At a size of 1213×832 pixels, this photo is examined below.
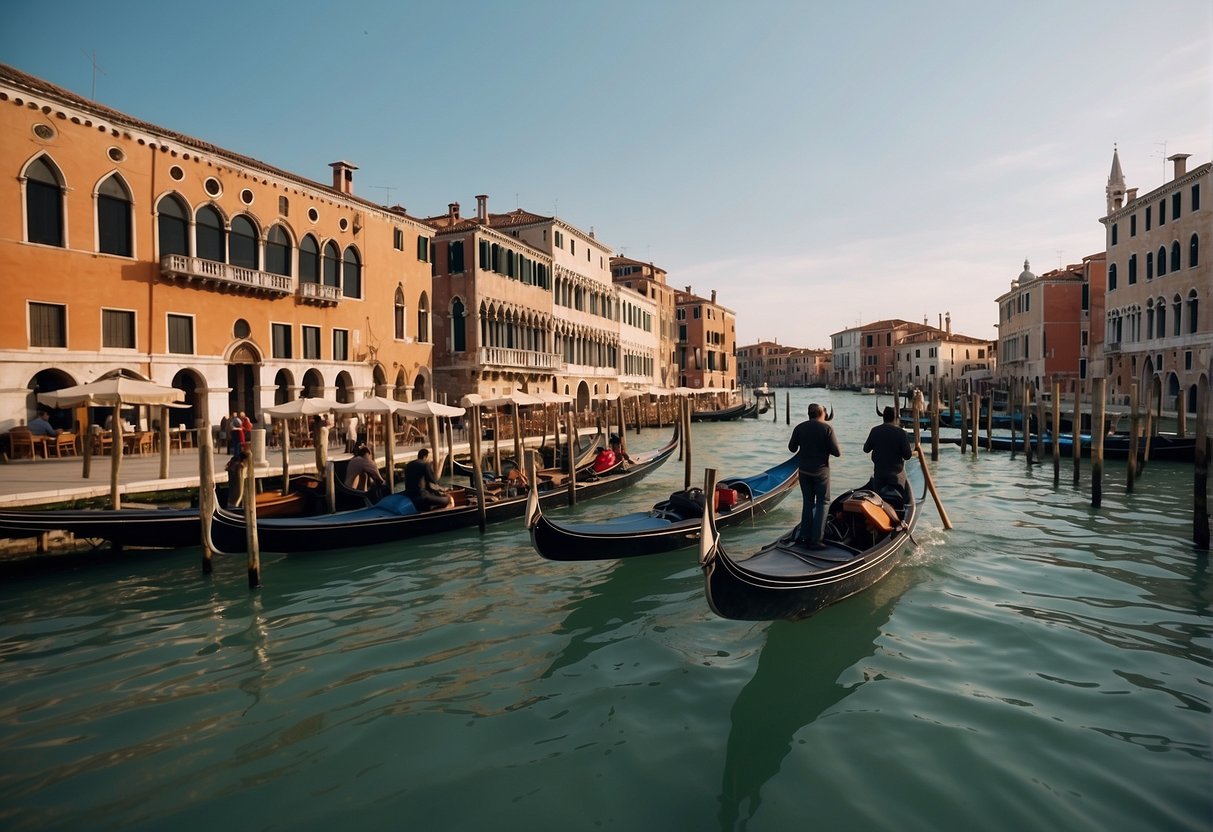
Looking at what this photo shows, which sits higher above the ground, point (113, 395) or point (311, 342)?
point (311, 342)

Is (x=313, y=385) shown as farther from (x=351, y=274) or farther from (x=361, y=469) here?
(x=361, y=469)

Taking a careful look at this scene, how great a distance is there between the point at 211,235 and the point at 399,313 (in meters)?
5.70

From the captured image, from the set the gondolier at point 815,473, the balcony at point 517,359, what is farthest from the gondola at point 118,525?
the balcony at point 517,359

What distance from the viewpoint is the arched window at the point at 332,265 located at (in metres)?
17.0

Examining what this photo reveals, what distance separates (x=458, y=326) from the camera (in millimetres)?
22078

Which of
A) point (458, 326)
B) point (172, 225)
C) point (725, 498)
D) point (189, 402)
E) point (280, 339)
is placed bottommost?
point (725, 498)

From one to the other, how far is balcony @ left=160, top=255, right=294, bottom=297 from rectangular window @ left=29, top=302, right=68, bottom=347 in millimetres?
1906

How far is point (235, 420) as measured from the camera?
13.6 meters

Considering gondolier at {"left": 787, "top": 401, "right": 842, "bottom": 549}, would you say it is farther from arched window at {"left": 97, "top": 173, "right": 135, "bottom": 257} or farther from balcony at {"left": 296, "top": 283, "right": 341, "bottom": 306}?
balcony at {"left": 296, "top": 283, "right": 341, "bottom": 306}

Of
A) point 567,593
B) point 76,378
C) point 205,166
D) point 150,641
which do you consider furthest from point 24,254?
point 567,593

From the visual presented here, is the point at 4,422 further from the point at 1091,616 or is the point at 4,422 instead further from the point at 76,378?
the point at 1091,616

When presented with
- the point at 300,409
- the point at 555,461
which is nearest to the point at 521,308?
the point at 555,461

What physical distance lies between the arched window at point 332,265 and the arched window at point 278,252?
40.8 inches

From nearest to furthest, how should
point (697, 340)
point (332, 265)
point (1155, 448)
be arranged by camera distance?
point (1155, 448)
point (332, 265)
point (697, 340)
